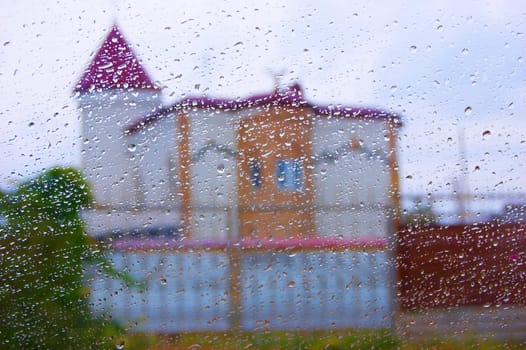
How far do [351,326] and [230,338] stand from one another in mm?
247

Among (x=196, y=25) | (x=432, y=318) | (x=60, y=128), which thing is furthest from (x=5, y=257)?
(x=432, y=318)

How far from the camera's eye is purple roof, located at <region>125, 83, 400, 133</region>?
1.37 m

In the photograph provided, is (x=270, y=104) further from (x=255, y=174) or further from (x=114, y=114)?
(x=114, y=114)

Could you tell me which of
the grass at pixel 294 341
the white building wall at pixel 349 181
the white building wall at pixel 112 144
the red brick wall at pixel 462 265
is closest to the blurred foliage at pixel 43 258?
the white building wall at pixel 112 144

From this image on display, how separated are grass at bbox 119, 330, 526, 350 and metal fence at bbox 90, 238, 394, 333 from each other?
0.05 ft

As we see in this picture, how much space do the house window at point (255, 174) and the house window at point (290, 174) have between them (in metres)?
0.04

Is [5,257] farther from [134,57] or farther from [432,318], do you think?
[432,318]

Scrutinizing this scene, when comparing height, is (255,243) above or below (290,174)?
below

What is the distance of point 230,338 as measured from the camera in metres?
1.38

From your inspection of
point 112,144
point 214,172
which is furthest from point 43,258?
point 214,172

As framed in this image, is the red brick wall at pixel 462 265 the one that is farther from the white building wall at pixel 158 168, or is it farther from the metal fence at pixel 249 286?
the white building wall at pixel 158 168

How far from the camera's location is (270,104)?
4.57ft

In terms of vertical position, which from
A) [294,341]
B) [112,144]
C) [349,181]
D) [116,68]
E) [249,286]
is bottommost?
[294,341]

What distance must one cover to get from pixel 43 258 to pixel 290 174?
1.69ft
